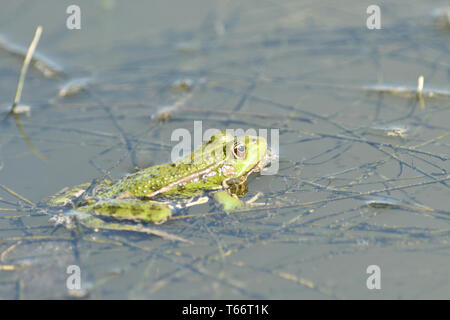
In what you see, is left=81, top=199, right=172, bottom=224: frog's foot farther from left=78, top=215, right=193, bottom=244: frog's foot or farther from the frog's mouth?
the frog's mouth

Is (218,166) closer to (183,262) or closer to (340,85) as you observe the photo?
(183,262)

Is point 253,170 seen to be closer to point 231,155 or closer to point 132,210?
point 231,155

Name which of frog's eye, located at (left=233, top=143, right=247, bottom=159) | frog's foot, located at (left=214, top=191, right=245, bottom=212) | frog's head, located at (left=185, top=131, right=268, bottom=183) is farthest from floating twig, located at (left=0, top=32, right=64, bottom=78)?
frog's foot, located at (left=214, top=191, right=245, bottom=212)

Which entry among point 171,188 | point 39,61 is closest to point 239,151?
point 171,188

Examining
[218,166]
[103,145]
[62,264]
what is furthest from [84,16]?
[62,264]

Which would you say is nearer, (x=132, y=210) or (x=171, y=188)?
(x=132, y=210)

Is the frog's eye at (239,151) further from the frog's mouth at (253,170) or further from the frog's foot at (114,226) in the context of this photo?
the frog's foot at (114,226)
